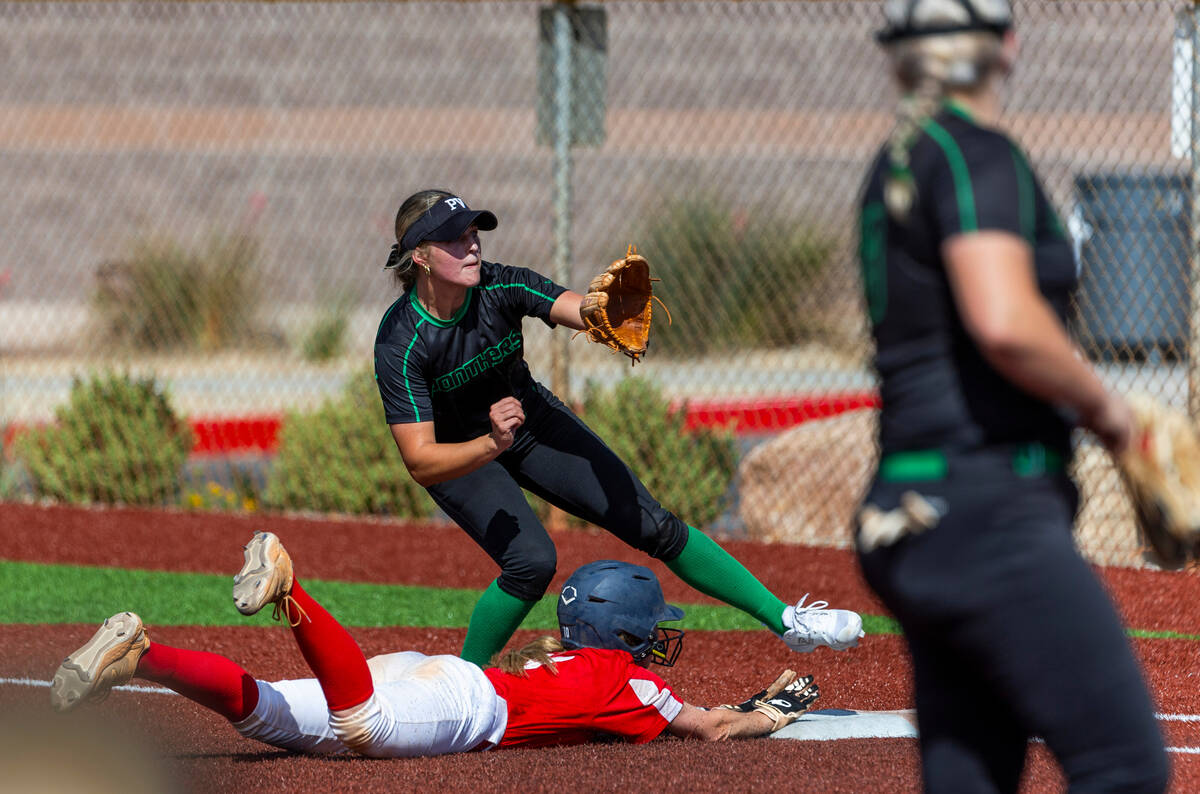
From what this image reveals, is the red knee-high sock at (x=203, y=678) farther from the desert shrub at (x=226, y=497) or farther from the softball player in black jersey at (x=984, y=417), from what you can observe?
the desert shrub at (x=226, y=497)

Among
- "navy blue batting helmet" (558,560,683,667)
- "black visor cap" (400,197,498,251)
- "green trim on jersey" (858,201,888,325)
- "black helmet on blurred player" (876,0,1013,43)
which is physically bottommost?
"navy blue batting helmet" (558,560,683,667)

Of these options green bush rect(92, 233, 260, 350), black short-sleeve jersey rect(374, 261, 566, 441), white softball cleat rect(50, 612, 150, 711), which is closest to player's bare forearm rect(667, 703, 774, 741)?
black short-sleeve jersey rect(374, 261, 566, 441)

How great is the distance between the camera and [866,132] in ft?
84.8

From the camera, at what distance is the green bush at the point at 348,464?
1001 centimetres

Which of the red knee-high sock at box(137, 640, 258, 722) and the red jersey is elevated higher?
the red knee-high sock at box(137, 640, 258, 722)

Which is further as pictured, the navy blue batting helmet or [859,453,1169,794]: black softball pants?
the navy blue batting helmet

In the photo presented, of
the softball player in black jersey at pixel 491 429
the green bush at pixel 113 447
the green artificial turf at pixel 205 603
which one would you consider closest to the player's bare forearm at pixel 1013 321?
the softball player in black jersey at pixel 491 429

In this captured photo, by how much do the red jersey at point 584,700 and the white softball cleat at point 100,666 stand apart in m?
1.05

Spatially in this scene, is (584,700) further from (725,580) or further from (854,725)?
(854,725)

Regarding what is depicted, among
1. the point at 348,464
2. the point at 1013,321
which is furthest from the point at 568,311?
the point at 348,464

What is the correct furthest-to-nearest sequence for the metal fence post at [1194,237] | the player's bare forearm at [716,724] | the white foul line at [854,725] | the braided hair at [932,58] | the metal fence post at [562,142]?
the metal fence post at [562,142] → the metal fence post at [1194,237] → the white foul line at [854,725] → the player's bare forearm at [716,724] → the braided hair at [932,58]

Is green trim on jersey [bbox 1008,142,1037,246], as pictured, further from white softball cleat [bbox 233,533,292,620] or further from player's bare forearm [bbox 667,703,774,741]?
player's bare forearm [bbox 667,703,774,741]

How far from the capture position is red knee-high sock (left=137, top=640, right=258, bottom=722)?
388 cm

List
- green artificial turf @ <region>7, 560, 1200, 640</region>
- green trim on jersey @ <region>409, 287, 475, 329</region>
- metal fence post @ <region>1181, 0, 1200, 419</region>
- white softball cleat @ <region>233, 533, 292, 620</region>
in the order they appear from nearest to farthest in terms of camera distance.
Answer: white softball cleat @ <region>233, 533, 292, 620</region>, green trim on jersey @ <region>409, 287, 475, 329</region>, green artificial turf @ <region>7, 560, 1200, 640</region>, metal fence post @ <region>1181, 0, 1200, 419</region>
